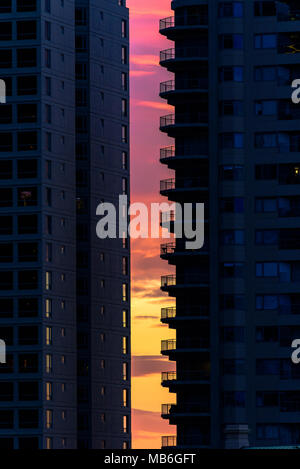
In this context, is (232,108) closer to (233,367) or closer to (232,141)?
(232,141)

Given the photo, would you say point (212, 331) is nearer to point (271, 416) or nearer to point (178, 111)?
point (271, 416)

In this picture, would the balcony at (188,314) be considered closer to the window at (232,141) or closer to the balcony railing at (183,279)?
the balcony railing at (183,279)

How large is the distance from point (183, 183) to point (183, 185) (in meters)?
0.19

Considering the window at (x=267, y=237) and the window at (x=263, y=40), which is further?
the window at (x=263, y=40)

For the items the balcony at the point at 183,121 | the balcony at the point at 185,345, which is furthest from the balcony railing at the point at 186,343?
the balcony at the point at 183,121

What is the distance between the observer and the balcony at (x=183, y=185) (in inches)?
7018

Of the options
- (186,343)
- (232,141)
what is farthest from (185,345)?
(232,141)

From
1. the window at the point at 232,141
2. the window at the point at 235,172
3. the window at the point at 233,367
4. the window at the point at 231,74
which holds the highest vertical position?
the window at the point at 231,74

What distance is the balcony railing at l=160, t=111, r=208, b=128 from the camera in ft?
587

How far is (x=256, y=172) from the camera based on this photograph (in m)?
176

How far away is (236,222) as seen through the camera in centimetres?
17600

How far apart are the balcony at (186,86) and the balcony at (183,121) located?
2413 millimetres

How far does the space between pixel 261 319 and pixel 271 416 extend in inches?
364
